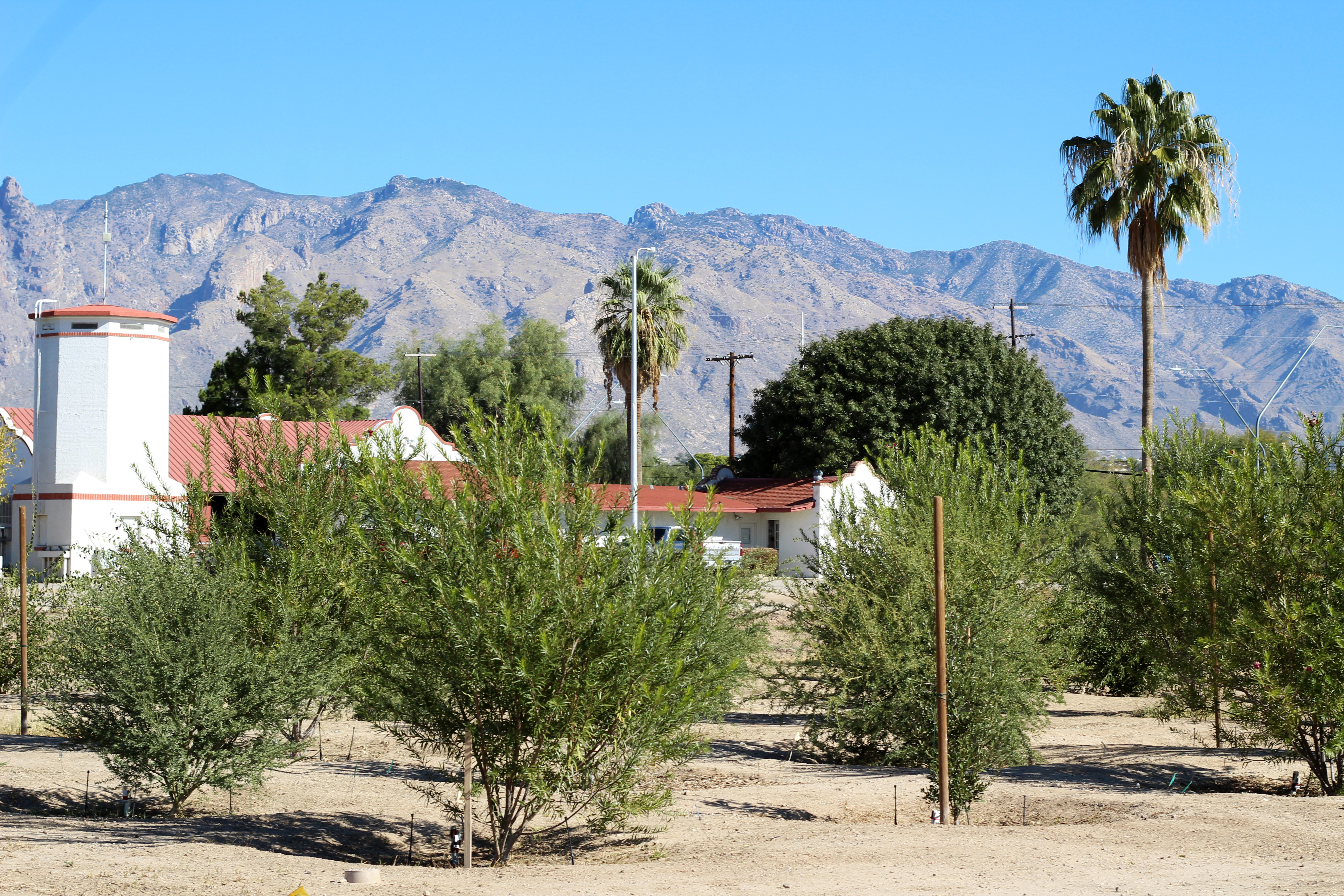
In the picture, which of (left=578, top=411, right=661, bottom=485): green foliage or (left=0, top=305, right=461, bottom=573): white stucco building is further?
(left=578, top=411, right=661, bottom=485): green foliage

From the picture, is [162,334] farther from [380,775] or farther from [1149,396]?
[1149,396]

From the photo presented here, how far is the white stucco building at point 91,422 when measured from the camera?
117ft

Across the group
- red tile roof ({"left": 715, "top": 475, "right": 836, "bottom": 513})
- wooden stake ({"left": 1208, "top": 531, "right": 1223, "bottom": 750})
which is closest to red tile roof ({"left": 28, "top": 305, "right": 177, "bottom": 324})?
red tile roof ({"left": 715, "top": 475, "right": 836, "bottom": 513})

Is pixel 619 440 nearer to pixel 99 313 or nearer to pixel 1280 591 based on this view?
pixel 99 313

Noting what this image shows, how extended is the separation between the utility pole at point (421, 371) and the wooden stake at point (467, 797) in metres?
52.4

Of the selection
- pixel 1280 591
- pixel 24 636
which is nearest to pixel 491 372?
pixel 24 636

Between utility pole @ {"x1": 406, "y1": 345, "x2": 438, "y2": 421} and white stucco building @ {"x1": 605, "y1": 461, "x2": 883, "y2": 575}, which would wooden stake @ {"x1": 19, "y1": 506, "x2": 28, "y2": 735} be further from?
utility pole @ {"x1": 406, "y1": 345, "x2": 438, "y2": 421}

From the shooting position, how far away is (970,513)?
15297mm

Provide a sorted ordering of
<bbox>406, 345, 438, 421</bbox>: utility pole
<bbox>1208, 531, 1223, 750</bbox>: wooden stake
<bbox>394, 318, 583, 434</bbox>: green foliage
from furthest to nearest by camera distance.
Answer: <bbox>394, 318, 583, 434</bbox>: green foliage < <bbox>406, 345, 438, 421</bbox>: utility pole < <bbox>1208, 531, 1223, 750</bbox>: wooden stake

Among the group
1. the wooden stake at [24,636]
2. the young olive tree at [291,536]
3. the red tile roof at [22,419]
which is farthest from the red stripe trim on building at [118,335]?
the young olive tree at [291,536]

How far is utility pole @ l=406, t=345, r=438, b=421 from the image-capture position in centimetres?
6525

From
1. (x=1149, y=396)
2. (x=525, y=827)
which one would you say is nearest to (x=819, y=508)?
(x=1149, y=396)

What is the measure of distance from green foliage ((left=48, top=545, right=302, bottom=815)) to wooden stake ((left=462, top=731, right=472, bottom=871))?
3.13 m

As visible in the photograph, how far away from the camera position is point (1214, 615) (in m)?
15.7
